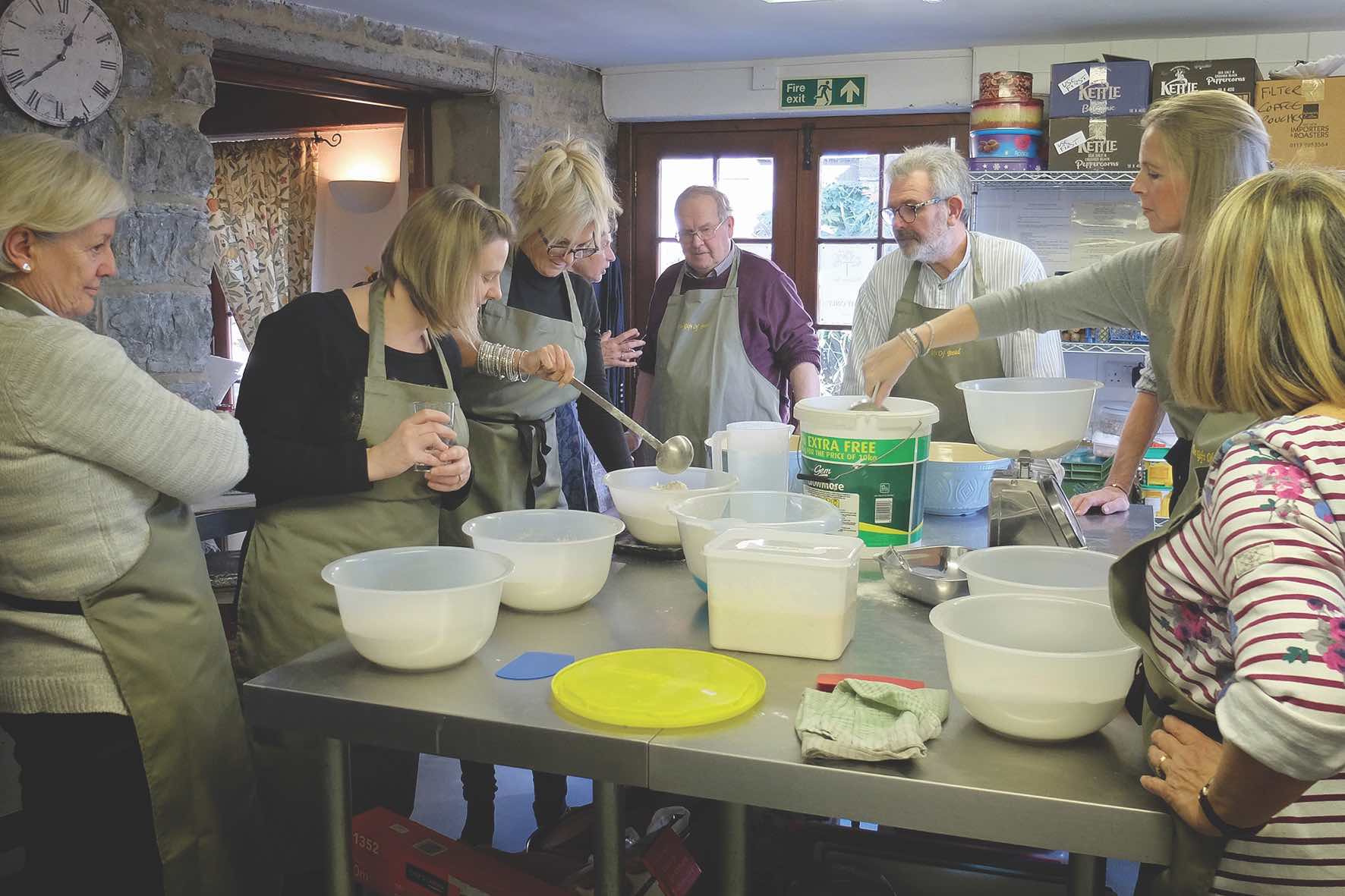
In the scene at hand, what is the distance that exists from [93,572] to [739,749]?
1.03 m

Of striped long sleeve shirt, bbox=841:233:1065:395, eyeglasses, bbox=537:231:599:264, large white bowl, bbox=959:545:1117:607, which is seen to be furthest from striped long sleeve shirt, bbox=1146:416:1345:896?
striped long sleeve shirt, bbox=841:233:1065:395

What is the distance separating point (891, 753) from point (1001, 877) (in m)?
0.87

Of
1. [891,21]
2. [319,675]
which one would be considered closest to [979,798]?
[319,675]

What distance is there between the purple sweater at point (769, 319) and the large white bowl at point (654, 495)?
157 cm

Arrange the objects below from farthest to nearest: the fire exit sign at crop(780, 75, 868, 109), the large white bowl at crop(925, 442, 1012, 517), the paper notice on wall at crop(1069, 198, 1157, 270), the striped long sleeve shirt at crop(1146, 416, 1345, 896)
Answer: the fire exit sign at crop(780, 75, 868, 109) → the paper notice on wall at crop(1069, 198, 1157, 270) → the large white bowl at crop(925, 442, 1012, 517) → the striped long sleeve shirt at crop(1146, 416, 1345, 896)

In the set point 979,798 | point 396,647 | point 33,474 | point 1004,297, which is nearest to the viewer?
point 979,798

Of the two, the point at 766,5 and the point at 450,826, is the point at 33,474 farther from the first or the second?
the point at 766,5

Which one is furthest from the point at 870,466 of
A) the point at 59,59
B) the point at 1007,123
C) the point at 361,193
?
the point at 361,193

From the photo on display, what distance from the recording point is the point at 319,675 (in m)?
1.41

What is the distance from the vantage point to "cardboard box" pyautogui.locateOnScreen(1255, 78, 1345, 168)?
384 cm

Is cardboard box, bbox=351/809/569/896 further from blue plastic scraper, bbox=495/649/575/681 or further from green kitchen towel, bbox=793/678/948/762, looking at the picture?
green kitchen towel, bbox=793/678/948/762

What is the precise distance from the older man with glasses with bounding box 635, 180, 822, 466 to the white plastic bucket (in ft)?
5.47

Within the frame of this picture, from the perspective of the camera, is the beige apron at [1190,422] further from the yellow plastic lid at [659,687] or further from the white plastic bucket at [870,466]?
the yellow plastic lid at [659,687]

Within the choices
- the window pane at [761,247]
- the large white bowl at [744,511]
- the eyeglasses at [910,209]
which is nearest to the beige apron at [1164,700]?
the large white bowl at [744,511]
